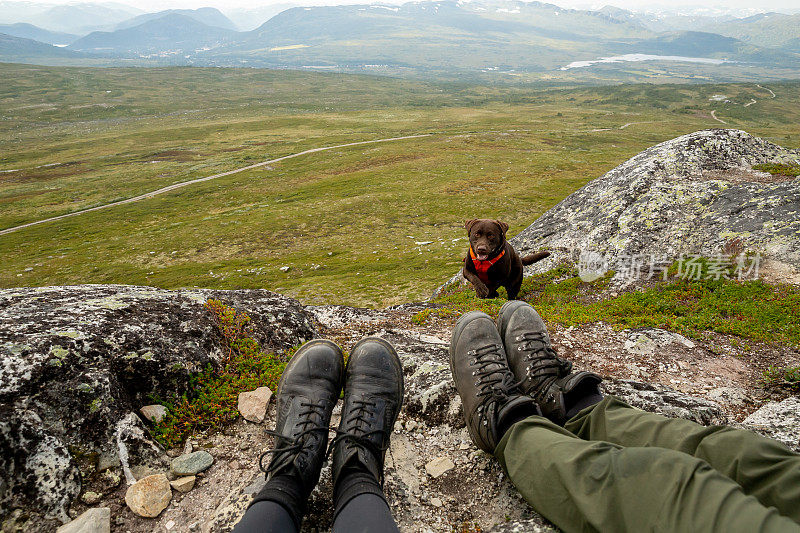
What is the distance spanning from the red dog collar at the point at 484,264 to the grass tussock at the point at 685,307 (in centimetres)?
69

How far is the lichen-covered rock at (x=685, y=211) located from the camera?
8773mm

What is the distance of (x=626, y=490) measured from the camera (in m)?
2.45

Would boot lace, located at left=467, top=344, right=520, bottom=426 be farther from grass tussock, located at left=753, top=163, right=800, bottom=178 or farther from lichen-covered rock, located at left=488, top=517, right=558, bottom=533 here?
grass tussock, located at left=753, top=163, right=800, bottom=178

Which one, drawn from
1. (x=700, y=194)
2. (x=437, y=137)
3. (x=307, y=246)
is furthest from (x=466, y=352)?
(x=437, y=137)

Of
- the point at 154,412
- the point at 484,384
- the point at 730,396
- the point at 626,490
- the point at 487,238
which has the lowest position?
the point at 730,396

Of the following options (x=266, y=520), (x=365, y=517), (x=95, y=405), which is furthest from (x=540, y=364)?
(x=95, y=405)

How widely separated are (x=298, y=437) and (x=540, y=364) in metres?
2.76

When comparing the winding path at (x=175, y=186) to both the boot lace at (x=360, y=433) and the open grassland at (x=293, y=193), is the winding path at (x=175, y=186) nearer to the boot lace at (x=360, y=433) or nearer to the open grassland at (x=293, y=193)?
the open grassland at (x=293, y=193)

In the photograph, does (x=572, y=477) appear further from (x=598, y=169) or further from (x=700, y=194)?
(x=598, y=169)

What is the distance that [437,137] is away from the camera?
80375mm

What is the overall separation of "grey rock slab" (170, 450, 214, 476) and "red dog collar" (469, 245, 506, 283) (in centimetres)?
721

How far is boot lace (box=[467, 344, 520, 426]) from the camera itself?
387 cm

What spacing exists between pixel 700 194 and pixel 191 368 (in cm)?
1300

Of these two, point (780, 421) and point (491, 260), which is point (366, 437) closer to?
point (780, 421)
